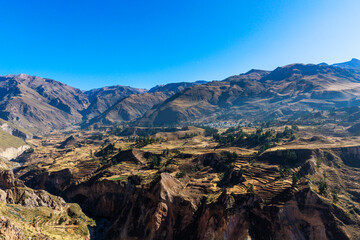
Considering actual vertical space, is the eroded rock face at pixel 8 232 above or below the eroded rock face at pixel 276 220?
above

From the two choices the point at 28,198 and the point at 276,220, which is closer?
the point at 276,220

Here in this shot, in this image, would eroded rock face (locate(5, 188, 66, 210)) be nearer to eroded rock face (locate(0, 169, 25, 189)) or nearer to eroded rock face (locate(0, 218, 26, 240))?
eroded rock face (locate(0, 169, 25, 189))

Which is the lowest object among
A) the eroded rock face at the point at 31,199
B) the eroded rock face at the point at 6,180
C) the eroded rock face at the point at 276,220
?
the eroded rock face at the point at 276,220

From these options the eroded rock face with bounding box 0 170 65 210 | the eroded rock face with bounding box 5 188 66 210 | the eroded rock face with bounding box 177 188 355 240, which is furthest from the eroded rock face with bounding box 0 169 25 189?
the eroded rock face with bounding box 177 188 355 240

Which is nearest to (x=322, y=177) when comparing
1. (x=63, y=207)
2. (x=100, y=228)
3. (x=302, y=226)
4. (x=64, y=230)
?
(x=302, y=226)

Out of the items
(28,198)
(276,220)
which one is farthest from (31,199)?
(276,220)

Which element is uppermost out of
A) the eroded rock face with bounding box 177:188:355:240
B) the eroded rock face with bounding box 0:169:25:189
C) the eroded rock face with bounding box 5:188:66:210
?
the eroded rock face with bounding box 0:169:25:189

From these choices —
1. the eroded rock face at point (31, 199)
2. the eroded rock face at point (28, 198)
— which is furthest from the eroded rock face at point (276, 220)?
the eroded rock face at point (28, 198)

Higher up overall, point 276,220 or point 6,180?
point 6,180

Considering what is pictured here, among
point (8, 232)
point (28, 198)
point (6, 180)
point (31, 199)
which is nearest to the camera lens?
point (8, 232)

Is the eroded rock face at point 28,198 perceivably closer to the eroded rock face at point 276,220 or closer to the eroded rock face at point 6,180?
the eroded rock face at point 6,180

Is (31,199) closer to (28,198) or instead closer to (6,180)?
(28,198)

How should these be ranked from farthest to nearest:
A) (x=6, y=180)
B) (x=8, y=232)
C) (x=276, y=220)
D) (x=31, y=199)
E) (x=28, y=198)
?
(x=6, y=180)
(x=31, y=199)
(x=28, y=198)
(x=276, y=220)
(x=8, y=232)
